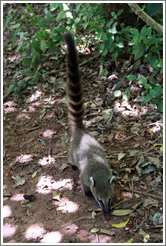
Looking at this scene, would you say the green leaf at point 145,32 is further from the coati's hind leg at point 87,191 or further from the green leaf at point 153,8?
the coati's hind leg at point 87,191

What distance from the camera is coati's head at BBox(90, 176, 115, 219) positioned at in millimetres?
3525

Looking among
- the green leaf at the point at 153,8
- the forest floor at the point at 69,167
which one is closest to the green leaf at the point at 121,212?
the forest floor at the point at 69,167

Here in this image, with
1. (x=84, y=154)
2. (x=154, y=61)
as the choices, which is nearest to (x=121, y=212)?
(x=84, y=154)

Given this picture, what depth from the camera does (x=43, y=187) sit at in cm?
406

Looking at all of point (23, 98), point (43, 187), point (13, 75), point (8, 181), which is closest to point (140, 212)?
point (43, 187)

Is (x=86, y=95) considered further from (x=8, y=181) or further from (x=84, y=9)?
(x=8, y=181)

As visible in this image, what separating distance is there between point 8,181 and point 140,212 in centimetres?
200

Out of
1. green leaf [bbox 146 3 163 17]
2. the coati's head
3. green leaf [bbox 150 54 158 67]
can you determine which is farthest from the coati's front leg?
green leaf [bbox 146 3 163 17]

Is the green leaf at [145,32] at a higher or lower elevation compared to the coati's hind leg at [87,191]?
higher

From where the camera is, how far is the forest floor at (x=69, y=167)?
339 centimetres

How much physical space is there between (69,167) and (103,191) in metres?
1.00

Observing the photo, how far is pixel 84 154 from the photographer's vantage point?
4.06 meters

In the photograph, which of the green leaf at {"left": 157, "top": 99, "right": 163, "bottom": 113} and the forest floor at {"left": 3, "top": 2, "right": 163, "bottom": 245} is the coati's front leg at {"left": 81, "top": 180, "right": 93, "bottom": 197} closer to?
the forest floor at {"left": 3, "top": 2, "right": 163, "bottom": 245}

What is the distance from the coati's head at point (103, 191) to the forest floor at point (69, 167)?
121 mm
